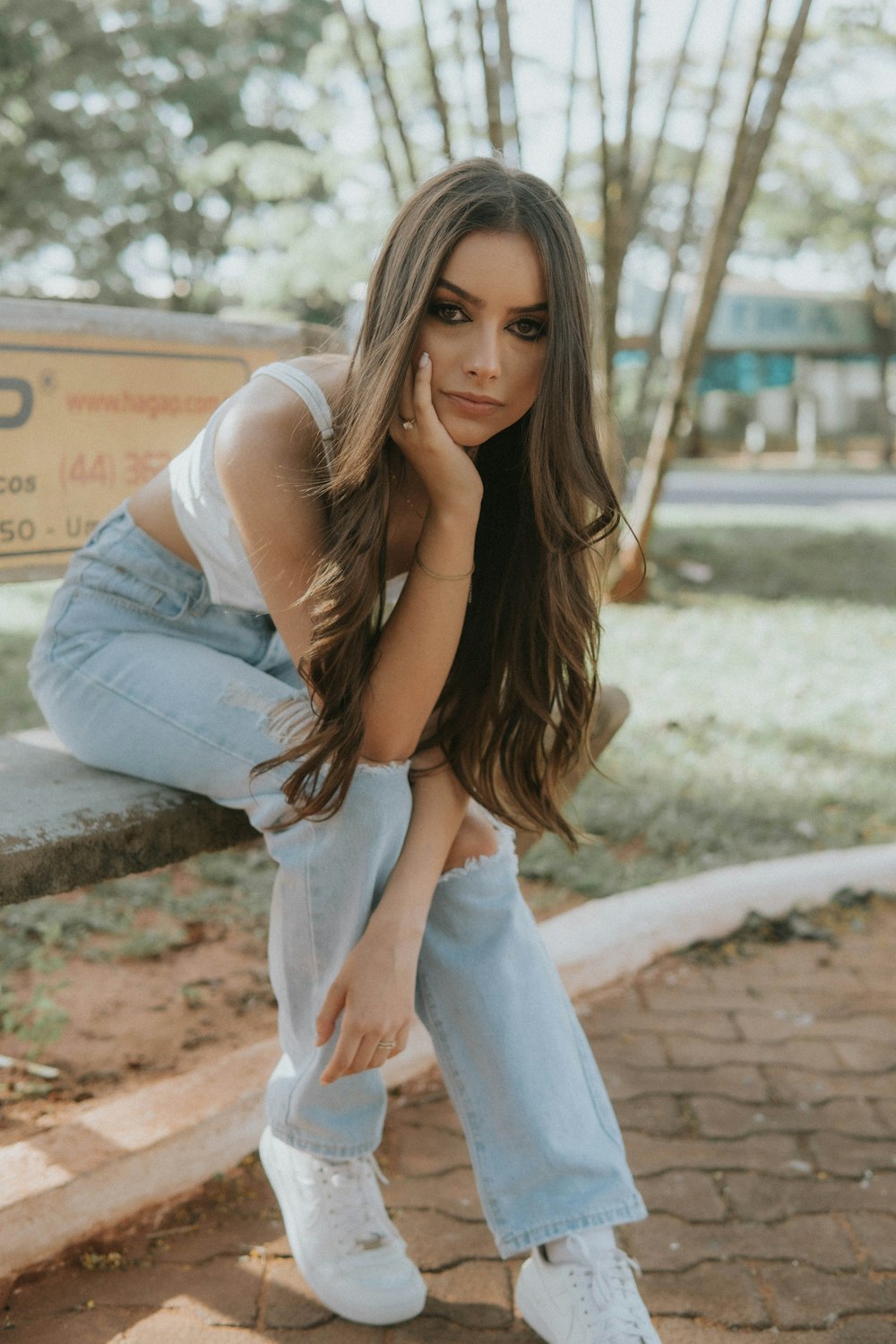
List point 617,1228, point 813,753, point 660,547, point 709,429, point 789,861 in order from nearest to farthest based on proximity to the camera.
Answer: point 617,1228
point 789,861
point 813,753
point 660,547
point 709,429

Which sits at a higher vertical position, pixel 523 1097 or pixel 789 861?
pixel 523 1097

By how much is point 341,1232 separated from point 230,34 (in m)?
18.6

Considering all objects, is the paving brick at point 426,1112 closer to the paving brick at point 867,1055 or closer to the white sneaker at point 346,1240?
the white sneaker at point 346,1240

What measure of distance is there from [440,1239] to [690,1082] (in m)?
0.70

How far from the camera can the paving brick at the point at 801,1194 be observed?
2174mm

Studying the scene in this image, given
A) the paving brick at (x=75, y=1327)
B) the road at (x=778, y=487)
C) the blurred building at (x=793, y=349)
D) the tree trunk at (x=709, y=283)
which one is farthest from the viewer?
the blurred building at (x=793, y=349)

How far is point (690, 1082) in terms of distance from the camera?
258cm

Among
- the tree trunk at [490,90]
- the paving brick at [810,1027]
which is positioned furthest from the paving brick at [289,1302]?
the tree trunk at [490,90]

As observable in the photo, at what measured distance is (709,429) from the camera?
104 ft

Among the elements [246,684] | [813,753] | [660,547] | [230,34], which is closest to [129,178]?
[230,34]

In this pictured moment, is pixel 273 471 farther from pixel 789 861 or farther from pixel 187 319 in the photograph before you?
pixel 789 861

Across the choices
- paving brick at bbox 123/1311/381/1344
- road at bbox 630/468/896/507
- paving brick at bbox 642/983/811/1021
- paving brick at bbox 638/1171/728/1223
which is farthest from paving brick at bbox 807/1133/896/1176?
road at bbox 630/468/896/507

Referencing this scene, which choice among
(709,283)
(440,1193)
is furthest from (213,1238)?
(709,283)

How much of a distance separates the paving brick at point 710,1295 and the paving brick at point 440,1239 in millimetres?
263
